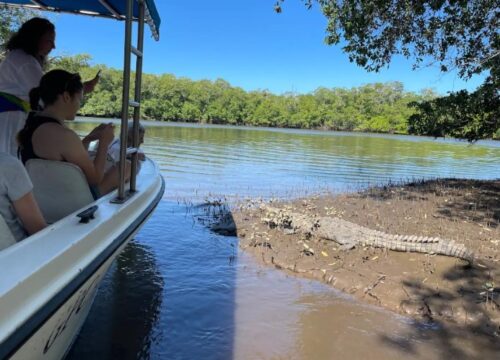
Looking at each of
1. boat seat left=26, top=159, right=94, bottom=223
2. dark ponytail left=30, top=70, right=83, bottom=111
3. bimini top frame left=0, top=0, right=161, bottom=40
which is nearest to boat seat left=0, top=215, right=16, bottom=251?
boat seat left=26, top=159, right=94, bottom=223

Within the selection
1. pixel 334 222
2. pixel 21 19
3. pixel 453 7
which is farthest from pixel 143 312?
pixel 21 19

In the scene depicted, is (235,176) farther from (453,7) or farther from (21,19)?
(21,19)

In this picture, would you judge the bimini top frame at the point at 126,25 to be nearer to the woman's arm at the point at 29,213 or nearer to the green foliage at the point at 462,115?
the woman's arm at the point at 29,213

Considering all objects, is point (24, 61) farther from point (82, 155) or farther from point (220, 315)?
point (220, 315)

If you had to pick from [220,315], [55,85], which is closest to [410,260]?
[220,315]

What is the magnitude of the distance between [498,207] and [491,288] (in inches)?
184

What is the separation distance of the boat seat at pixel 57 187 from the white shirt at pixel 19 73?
3.84 feet

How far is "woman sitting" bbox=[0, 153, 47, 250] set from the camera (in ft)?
7.07

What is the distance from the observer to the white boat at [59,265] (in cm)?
163

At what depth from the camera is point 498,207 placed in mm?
8398

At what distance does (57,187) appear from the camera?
9.95 feet

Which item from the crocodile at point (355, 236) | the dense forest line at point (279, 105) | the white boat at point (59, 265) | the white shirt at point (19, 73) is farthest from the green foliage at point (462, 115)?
the dense forest line at point (279, 105)

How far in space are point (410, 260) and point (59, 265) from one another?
14.2 feet

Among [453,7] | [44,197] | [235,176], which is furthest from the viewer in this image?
[235,176]
